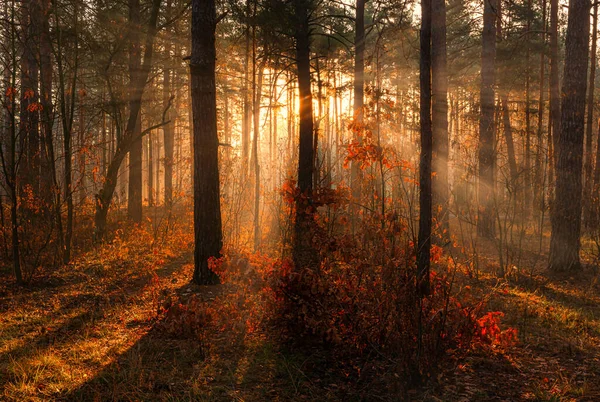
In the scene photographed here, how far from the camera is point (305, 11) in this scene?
Answer: 24.7 ft

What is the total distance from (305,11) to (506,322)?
5.88 metres

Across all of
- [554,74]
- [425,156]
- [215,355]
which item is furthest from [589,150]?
[215,355]

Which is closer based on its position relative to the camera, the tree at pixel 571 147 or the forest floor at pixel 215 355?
the forest floor at pixel 215 355

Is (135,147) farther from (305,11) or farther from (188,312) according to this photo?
(188,312)

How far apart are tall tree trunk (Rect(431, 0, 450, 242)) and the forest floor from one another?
11.8ft

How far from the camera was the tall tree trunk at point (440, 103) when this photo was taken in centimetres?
980

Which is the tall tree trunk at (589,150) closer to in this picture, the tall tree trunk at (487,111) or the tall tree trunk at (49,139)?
the tall tree trunk at (487,111)

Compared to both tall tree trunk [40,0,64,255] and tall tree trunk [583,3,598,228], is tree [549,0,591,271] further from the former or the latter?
tall tree trunk [40,0,64,255]

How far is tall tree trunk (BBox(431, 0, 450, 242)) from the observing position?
980cm

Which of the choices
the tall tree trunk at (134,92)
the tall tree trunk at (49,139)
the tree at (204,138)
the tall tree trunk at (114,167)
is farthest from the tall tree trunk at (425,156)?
the tall tree trunk at (134,92)

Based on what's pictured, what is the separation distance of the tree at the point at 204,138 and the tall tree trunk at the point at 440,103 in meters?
5.30

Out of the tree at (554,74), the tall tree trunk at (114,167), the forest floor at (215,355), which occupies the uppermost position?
the tree at (554,74)

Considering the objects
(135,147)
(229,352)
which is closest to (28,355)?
(229,352)

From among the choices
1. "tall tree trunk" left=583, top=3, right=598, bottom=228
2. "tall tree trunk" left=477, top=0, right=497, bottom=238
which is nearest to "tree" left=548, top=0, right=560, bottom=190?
"tall tree trunk" left=583, top=3, right=598, bottom=228
